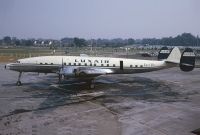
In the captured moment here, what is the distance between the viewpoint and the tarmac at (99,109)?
17438mm

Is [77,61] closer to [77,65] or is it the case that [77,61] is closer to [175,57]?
[77,65]

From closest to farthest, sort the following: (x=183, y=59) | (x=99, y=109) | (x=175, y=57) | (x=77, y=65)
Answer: (x=99, y=109) → (x=77, y=65) → (x=175, y=57) → (x=183, y=59)

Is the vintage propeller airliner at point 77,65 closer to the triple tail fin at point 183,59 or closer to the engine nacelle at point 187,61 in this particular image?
the triple tail fin at point 183,59

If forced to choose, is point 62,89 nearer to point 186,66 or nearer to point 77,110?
point 77,110

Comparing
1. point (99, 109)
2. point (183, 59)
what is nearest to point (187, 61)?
point (183, 59)

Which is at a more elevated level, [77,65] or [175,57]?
[175,57]

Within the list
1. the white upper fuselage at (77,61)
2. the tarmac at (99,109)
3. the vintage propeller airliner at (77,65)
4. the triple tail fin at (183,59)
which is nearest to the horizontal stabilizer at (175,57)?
the triple tail fin at (183,59)

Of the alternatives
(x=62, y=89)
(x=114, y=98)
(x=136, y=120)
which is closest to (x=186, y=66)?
(x=114, y=98)

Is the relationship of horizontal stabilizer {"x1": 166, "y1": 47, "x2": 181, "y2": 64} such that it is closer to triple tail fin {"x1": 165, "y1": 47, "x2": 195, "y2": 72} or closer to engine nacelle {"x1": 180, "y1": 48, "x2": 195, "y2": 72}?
triple tail fin {"x1": 165, "y1": 47, "x2": 195, "y2": 72}

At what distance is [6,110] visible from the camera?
Result: 860 inches

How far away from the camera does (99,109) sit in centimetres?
2253

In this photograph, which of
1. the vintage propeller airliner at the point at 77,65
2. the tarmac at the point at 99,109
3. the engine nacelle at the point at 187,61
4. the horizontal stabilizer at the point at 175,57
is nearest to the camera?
the tarmac at the point at 99,109

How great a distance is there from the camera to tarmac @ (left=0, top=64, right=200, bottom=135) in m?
17.4

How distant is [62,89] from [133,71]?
9.82m
